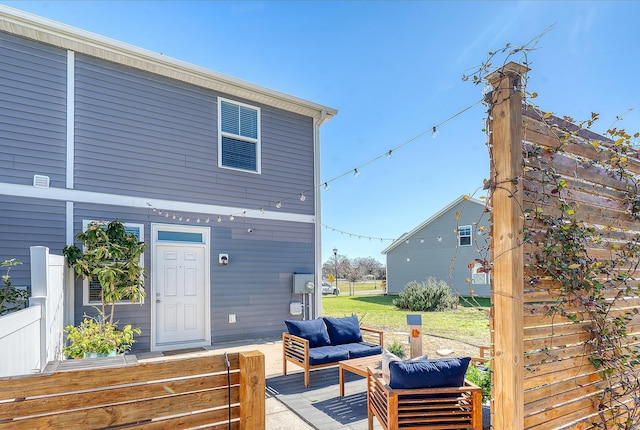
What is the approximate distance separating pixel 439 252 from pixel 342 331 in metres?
13.9

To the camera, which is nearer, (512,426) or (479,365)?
(512,426)

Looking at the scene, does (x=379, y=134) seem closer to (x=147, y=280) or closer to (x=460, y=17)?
(x=460, y=17)

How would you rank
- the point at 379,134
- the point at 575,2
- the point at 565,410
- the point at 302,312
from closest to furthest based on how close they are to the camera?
the point at 565,410 → the point at 575,2 → the point at 302,312 → the point at 379,134

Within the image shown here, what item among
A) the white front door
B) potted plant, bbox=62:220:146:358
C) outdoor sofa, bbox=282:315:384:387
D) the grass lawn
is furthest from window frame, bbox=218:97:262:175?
the grass lawn

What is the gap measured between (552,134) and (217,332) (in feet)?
20.0

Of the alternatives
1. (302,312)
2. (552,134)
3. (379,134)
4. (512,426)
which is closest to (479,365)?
(512,426)

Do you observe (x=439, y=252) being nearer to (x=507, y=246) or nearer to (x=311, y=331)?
(x=311, y=331)

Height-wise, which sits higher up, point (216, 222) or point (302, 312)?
point (216, 222)

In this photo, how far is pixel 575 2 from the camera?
15.0 ft

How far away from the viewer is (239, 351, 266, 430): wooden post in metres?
1.82

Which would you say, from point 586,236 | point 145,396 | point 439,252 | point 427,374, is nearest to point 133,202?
point 145,396

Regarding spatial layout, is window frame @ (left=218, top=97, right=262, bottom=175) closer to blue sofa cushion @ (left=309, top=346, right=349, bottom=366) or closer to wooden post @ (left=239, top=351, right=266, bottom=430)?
blue sofa cushion @ (left=309, top=346, right=349, bottom=366)

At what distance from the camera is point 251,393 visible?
1829 millimetres

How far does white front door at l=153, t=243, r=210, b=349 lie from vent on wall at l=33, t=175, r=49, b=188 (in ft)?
5.92
